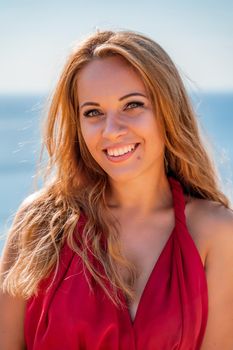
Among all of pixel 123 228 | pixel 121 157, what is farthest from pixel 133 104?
pixel 123 228

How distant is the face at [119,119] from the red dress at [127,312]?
35cm

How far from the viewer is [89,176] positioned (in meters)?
3.03

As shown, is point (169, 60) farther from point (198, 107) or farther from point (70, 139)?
point (70, 139)

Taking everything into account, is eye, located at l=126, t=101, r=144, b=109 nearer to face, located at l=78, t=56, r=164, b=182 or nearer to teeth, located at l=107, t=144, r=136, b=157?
face, located at l=78, t=56, r=164, b=182

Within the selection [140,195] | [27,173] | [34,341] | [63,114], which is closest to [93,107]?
[63,114]

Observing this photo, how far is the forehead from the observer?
106 inches

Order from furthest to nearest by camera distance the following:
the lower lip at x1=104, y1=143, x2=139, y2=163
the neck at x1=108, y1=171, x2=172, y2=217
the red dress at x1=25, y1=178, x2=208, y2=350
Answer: the neck at x1=108, y1=171, x2=172, y2=217 < the lower lip at x1=104, y1=143, x2=139, y2=163 < the red dress at x1=25, y1=178, x2=208, y2=350

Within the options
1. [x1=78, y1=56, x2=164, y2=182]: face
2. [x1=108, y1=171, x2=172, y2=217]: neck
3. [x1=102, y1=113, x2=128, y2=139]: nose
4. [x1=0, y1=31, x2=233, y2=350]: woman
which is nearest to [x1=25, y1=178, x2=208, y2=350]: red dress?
[x1=0, y1=31, x2=233, y2=350]: woman

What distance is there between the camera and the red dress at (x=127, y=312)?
2.60m

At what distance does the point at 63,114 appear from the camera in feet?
9.49

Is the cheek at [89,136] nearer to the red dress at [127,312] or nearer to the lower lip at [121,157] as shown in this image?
the lower lip at [121,157]

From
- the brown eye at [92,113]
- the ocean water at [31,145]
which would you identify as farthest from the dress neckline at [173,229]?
the brown eye at [92,113]

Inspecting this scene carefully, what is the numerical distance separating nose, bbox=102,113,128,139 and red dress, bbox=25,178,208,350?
1.50 feet

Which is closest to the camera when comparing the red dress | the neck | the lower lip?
the red dress
